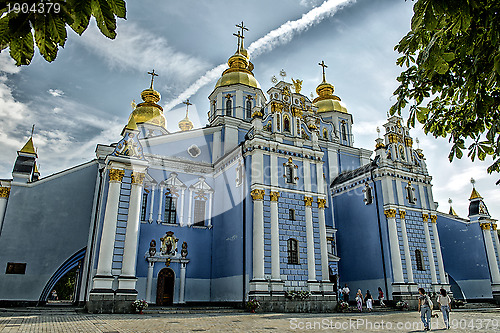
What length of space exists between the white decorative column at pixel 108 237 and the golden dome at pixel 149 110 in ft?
44.1

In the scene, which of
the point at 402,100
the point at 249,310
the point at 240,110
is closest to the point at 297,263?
the point at 249,310

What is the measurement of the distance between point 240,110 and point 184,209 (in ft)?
29.0

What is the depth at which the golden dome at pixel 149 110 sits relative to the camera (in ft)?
101

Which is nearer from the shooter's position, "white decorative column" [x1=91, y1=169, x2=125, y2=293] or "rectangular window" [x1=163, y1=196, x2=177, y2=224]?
"white decorative column" [x1=91, y1=169, x2=125, y2=293]

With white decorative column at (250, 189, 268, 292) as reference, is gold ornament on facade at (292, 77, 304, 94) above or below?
above

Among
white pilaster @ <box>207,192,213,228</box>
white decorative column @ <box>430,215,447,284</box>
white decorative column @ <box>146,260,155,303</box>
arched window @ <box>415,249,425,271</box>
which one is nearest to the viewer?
white decorative column @ <box>146,260,155,303</box>

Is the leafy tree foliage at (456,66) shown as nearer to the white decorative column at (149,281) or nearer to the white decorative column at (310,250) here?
the white decorative column at (310,250)

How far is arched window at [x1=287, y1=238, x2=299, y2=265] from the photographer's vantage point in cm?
1991

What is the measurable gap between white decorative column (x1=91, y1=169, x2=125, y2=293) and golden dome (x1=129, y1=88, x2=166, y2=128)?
44.1 ft

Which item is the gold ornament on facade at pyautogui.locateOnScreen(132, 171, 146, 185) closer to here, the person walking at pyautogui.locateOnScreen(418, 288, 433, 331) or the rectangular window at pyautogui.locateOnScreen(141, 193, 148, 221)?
the rectangular window at pyautogui.locateOnScreen(141, 193, 148, 221)

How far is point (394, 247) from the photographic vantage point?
22812 millimetres

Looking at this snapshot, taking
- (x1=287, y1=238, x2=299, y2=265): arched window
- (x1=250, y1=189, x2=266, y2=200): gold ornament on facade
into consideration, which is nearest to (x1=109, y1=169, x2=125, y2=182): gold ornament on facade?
(x1=250, y1=189, x2=266, y2=200): gold ornament on facade

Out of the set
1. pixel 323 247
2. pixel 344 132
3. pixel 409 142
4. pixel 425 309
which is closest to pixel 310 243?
pixel 323 247

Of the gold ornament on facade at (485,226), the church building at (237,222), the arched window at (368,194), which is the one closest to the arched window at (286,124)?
the church building at (237,222)
